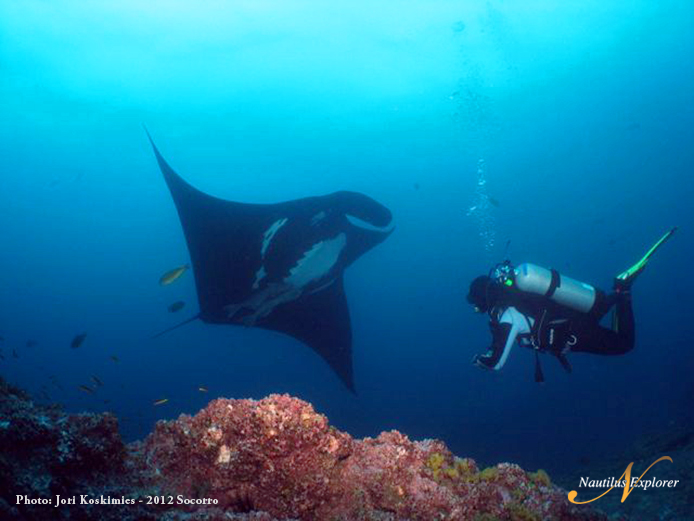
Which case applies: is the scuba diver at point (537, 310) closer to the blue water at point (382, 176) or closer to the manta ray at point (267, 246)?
the manta ray at point (267, 246)

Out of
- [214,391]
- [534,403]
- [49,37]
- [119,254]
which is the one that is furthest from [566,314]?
[119,254]

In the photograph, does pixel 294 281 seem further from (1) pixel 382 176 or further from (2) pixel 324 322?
(1) pixel 382 176

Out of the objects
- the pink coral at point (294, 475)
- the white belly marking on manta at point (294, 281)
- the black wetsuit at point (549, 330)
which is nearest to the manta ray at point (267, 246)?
the white belly marking on manta at point (294, 281)

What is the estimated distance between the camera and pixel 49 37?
1909 centimetres

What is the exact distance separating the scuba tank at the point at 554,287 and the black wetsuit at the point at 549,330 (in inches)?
3.4

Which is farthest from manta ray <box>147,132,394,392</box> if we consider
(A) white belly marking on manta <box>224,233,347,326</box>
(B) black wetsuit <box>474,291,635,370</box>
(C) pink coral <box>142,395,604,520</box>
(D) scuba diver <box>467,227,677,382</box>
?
(C) pink coral <box>142,395,604,520</box>

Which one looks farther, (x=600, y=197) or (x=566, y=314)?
(x=600, y=197)

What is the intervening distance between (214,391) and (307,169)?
35.3 metres

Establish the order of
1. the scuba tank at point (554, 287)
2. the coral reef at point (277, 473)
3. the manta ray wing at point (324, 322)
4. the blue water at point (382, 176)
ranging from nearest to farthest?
the coral reef at point (277, 473) → the scuba tank at point (554, 287) → the manta ray wing at point (324, 322) → the blue water at point (382, 176)

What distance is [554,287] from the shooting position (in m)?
5.24

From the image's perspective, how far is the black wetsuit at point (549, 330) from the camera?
5.01 m

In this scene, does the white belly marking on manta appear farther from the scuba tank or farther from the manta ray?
the scuba tank

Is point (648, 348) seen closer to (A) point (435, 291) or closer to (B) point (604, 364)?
(B) point (604, 364)

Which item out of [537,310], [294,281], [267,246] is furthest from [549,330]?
[267,246]
